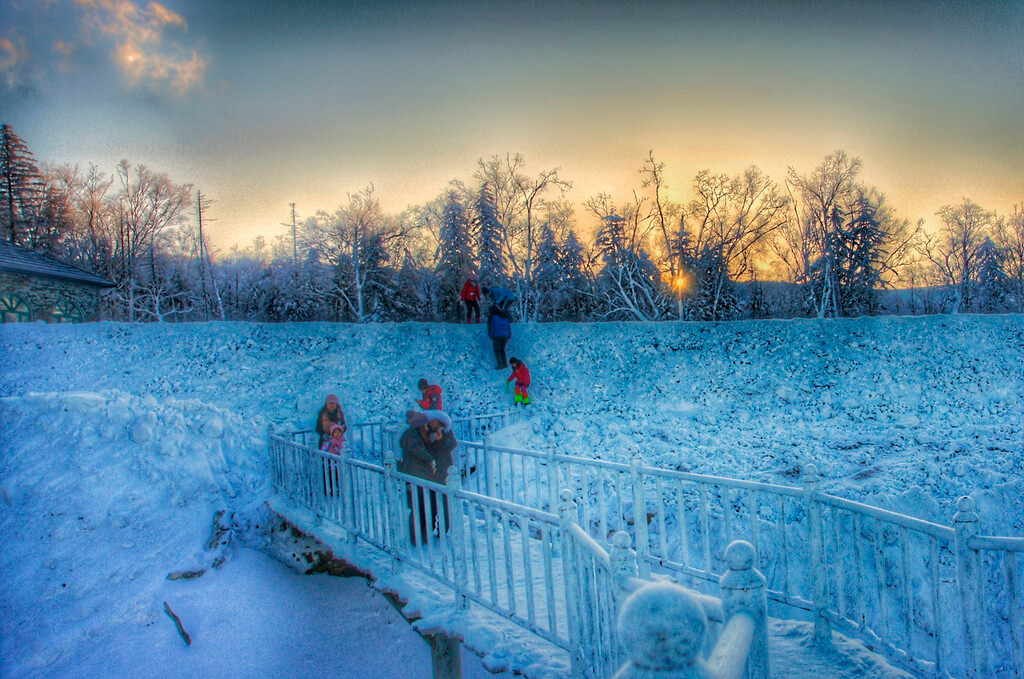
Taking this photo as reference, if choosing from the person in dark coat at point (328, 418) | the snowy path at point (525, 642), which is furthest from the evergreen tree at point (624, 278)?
the snowy path at point (525, 642)

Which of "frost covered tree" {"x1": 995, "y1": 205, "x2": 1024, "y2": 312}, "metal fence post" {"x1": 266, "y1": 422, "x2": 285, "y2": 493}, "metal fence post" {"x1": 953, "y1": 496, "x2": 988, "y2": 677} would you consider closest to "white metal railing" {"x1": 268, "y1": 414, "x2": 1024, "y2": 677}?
"metal fence post" {"x1": 953, "y1": 496, "x2": 988, "y2": 677}

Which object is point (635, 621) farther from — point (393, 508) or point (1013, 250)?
point (1013, 250)

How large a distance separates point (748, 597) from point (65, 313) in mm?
5705

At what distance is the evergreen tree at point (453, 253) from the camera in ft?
21.8

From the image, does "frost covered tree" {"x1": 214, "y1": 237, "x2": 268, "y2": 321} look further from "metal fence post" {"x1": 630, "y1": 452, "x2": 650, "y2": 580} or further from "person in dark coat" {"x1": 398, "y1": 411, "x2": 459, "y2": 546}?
"metal fence post" {"x1": 630, "y1": 452, "x2": 650, "y2": 580}

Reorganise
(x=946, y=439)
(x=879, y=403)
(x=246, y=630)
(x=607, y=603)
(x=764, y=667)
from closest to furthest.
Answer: (x=764, y=667) < (x=607, y=603) < (x=246, y=630) < (x=946, y=439) < (x=879, y=403)

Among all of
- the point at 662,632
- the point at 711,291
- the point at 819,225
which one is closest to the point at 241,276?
the point at 662,632

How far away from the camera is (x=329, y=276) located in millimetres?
5973

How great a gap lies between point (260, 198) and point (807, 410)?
28.2ft

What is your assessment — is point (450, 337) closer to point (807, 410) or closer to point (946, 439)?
point (807, 410)

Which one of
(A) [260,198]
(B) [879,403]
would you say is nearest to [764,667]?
(A) [260,198]

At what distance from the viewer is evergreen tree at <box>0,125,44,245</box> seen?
396 cm

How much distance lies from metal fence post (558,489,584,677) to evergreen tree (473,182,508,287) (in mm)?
5261

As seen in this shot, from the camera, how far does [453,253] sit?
686cm
